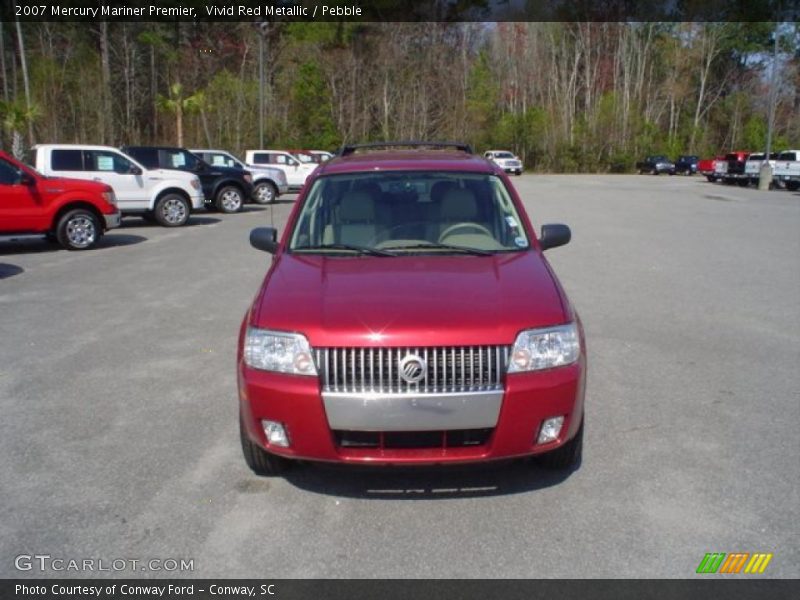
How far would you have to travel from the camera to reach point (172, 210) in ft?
55.1

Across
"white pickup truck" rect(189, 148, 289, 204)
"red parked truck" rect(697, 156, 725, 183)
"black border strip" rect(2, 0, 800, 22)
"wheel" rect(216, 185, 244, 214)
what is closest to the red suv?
"wheel" rect(216, 185, 244, 214)

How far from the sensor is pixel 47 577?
120 inches

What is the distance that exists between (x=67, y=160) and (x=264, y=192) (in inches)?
359

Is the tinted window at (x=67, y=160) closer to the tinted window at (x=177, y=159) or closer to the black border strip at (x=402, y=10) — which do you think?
the tinted window at (x=177, y=159)

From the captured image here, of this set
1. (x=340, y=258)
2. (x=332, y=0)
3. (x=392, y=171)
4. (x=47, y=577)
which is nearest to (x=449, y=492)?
(x=340, y=258)

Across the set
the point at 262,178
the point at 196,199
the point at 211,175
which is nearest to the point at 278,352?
the point at 196,199

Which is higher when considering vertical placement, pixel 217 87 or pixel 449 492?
pixel 217 87

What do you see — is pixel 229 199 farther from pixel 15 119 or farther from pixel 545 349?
pixel 545 349

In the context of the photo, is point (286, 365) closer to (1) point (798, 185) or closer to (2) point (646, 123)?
(1) point (798, 185)

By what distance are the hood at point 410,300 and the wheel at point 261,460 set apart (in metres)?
0.69

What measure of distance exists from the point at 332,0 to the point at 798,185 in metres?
34.2

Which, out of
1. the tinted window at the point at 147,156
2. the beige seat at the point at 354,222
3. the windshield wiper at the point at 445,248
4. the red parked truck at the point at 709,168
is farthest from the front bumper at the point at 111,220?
the red parked truck at the point at 709,168

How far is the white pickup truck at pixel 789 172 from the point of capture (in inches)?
1373

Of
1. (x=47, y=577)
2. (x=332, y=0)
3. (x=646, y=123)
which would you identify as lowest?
(x=47, y=577)
